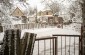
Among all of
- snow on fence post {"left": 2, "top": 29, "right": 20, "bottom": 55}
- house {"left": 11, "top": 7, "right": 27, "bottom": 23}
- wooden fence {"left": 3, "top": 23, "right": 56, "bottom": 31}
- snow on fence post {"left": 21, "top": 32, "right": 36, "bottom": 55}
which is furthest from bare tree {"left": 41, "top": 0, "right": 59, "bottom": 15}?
snow on fence post {"left": 2, "top": 29, "right": 20, "bottom": 55}

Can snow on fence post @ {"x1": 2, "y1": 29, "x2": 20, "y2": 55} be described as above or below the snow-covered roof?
below

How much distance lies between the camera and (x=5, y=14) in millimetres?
3449

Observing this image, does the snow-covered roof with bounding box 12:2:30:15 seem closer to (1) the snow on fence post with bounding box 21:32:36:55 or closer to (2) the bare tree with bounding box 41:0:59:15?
(2) the bare tree with bounding box 41:0:59:15

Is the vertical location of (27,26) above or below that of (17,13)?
below

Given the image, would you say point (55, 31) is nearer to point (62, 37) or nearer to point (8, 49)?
point (62, 37)

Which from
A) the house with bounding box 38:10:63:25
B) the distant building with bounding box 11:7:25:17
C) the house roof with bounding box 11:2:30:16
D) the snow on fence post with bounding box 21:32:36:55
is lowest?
the snow on fence post with bounding box 21:32:36:55

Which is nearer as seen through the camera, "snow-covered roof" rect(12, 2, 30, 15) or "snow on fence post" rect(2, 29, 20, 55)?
"snow on fence post" rect(2, 29, 20, 55)

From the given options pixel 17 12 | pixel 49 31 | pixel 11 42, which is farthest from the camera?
pixel 49 31

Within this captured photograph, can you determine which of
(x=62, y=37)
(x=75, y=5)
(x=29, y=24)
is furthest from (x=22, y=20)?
(x=75, y=5)

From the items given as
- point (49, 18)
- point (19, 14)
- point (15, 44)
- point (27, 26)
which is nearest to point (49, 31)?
point (49, 18)

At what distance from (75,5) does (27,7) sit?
106cm

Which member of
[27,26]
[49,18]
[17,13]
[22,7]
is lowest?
[27,26]

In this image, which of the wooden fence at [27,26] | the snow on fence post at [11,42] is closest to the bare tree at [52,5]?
the wooden fence at [27,26]

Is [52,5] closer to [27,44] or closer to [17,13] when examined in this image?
[17,13]
